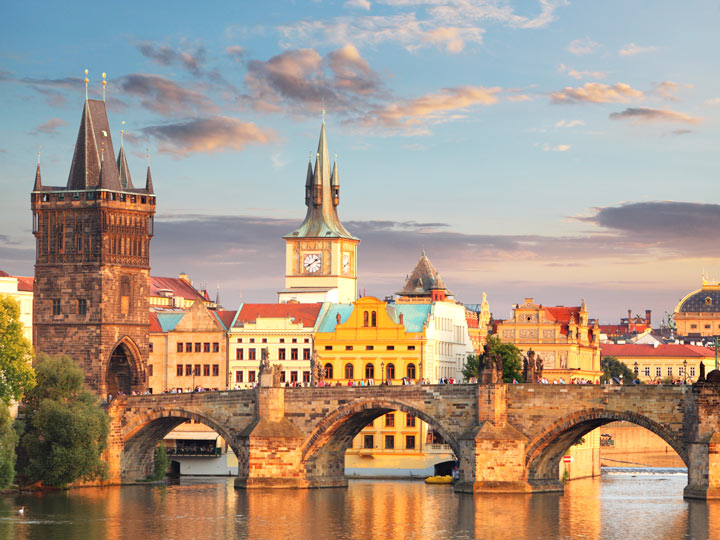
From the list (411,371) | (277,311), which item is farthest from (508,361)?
(277,311)

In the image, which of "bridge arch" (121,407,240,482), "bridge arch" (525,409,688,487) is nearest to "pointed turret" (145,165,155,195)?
"bridge arch" (121,407,240,482)

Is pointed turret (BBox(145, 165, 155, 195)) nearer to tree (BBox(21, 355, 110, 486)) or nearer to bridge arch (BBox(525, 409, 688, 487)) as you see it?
tree (BBox(21, 355, 110, 486))

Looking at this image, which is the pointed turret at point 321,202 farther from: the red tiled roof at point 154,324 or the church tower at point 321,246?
the red tiled roof at point 154,324

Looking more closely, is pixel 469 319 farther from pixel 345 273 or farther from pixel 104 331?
pixel 104 331

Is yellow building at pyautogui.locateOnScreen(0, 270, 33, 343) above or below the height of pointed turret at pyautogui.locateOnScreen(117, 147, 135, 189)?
below

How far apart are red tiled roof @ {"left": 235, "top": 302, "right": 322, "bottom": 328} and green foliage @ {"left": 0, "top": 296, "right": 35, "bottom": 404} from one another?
118 feet

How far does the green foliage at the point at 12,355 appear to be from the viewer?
97812 millimetres

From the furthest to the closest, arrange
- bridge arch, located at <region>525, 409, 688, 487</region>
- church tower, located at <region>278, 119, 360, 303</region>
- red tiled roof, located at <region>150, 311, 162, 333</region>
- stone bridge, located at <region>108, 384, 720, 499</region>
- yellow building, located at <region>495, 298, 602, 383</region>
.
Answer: church tower, located at <region>278, 119, 360, 303</region>
yellow building, located at <region>495, 298, 602, 383</region>
red tiled roof, located at <region>150, 311, 162, 333</region>
bridge arch, located at <region>525, 409, 688, 487</region>
stone bridge, located at <region>108, 384, 720, 499</region>

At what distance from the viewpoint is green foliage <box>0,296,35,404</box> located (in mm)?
97812

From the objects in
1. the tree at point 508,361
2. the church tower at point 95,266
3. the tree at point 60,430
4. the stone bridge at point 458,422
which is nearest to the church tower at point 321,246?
the tree at point 508,361

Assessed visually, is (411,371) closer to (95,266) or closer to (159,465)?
(159,465)

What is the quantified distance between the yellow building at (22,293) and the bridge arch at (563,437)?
34.3 metres

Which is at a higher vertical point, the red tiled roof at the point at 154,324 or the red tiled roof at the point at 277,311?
the red tiled roof at the point at 277,311

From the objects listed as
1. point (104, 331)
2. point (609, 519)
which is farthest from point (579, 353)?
point (609, 519)
